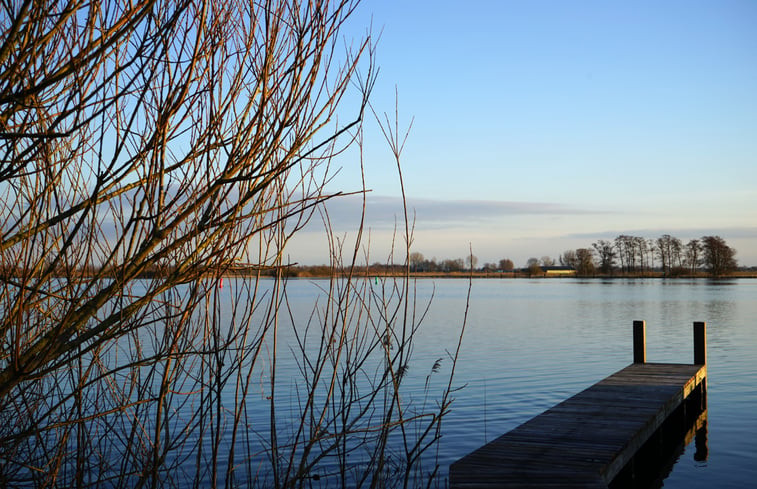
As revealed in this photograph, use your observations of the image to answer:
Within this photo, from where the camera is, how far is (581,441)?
713 cm

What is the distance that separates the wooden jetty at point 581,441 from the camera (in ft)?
19.3

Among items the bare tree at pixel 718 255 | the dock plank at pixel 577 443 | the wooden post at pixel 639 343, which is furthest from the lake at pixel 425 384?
the bare tree at pixel 718 255

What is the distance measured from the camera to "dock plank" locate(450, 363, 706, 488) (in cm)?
588

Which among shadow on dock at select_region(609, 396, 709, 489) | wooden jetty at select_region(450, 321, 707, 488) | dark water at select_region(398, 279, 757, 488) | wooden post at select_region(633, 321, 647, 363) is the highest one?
wooden post at select_region(633, 321, 647, 363)

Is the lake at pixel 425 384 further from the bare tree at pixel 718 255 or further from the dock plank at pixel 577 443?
the bare tree at pixel 718 255

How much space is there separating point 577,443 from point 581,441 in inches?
4.2

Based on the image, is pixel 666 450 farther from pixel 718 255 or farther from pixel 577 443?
pixel 718 255

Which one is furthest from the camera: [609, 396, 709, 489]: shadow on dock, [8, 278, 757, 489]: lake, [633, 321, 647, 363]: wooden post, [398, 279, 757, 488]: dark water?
[633, 321, 647, 363]: wooden post

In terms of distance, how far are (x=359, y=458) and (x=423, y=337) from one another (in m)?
15.1

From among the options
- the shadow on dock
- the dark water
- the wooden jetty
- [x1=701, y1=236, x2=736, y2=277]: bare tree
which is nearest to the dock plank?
the wooden jetty

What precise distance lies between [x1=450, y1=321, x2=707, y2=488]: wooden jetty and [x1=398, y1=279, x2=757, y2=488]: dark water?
1136mm

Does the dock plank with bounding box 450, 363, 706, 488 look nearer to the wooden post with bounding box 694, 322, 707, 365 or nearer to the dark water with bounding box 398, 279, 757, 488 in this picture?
the dark water with bounding box 398, 279, 757, 488

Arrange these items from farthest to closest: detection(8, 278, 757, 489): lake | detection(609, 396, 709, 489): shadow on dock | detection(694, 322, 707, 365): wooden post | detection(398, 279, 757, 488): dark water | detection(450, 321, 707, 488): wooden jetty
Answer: detection(694, 322, 707, 365): wooden post → detection(398, 279, 757, 488): dark water → detection(609, 396, 709, 489): shadow on dock → detection(450, 321, 707, 488): wooden jetty → detection(8, 278, 757, 489): lake

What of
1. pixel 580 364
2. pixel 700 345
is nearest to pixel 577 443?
pixel 700 345
